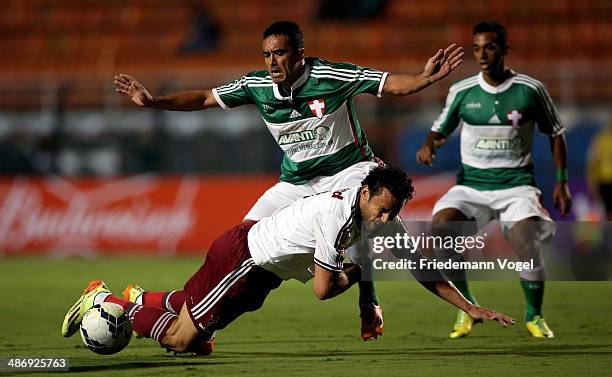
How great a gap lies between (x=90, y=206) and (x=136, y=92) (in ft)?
31.7

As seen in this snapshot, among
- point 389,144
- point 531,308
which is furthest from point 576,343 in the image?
point 389,144

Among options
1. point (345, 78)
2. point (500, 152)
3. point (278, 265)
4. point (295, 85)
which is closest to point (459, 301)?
point (278, 265)

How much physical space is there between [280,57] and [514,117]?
230cm

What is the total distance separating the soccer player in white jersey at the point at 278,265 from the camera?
6621 mm

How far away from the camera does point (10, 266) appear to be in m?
15.8

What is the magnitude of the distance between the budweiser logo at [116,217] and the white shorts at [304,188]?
9103 millimetres

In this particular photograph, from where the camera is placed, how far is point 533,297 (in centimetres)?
882

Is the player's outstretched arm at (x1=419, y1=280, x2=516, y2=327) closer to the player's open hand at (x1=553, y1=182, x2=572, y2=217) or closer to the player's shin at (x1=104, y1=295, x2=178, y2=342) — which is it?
the player's shin at (x1=104, y1=295, x2=178, y2=342)

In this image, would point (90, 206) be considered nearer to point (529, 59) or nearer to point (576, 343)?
point (529, 59)

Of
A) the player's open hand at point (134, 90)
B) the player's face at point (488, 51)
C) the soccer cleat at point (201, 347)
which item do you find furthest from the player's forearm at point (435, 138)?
the soccer cleat at point (201, 347)

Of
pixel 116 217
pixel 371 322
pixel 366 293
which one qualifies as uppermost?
pixel 366 293

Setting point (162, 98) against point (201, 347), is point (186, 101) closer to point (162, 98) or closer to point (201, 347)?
point (162, 98)

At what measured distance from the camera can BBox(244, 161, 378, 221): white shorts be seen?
319 inches

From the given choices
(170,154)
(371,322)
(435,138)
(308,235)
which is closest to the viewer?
(308,235)
